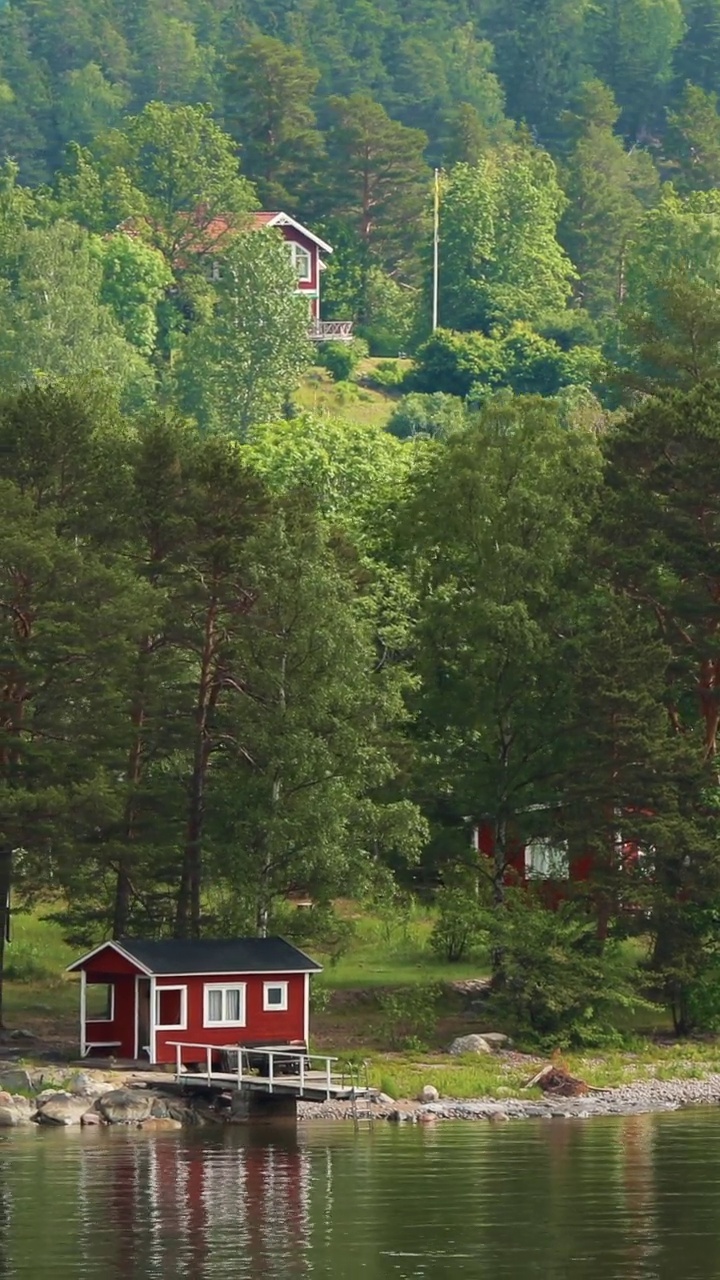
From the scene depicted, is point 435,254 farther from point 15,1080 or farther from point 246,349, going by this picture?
point 15,1080

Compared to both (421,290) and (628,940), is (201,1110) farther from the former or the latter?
(421,290)

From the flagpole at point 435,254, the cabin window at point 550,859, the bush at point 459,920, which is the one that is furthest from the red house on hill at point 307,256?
the bush at point 459,920

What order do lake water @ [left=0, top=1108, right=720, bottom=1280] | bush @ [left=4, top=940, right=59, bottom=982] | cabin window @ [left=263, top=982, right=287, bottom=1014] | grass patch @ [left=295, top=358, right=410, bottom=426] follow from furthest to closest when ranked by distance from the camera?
grass patch @ [left=295, top=358, right=410, bottom=426] < bush @ [left=4, top=940, right=59, bottom=982] < cabin window @ [left=263, top=982, right=287, bottom=1014] < lake water @ [left=0, top=1108, right=720, bottom=1280]

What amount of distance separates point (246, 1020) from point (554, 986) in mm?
8249

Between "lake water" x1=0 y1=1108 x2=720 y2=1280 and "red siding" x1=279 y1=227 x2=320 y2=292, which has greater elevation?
"red siding" x1=279 y1=227 x2=320 y2=292

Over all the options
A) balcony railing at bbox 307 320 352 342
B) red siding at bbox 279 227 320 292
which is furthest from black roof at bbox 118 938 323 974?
red siding at bbox 279 227 320 292

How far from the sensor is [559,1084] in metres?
68.2

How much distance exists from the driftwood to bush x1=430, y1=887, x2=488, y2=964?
6681 millimetres

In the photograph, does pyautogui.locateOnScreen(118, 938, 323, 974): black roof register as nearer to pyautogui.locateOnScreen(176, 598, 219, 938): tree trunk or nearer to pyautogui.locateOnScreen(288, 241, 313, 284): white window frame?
pyautogui.locateOnScreen(176, 598, 219, 938): tree trunk

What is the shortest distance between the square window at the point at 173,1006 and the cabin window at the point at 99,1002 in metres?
1.49

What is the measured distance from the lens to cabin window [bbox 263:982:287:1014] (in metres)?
69.1

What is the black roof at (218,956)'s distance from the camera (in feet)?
224

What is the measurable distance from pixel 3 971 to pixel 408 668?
46.7 ft

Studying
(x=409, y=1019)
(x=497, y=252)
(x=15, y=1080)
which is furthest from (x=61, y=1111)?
(x=497, y=252)
